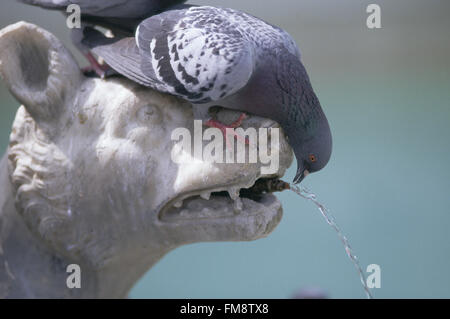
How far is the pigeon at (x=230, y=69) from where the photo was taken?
966 mm

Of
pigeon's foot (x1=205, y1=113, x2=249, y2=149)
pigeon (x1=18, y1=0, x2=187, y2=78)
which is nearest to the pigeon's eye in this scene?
pigeon's foot (x1=205, y1=113, x2=249, y2=149)

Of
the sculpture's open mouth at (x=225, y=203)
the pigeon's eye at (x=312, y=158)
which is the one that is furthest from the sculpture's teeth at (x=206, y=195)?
the pigeon's eye at (x=312, y=158)

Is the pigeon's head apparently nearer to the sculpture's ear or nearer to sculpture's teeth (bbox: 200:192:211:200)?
sculpture's teeth (bbox: 200:192:211:200)

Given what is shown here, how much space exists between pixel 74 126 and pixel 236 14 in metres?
0.41

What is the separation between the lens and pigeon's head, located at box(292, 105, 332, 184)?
102 cm

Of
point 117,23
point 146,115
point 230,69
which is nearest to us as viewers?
point 230,69

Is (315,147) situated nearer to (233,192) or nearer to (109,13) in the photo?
(233,192)

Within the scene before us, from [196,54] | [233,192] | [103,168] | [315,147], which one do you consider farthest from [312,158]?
[103,168]

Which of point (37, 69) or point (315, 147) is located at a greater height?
point (37, 69)

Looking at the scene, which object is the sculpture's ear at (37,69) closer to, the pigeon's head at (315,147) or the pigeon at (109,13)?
the pigeon at (109,13)

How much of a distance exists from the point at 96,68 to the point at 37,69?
12 centimetres

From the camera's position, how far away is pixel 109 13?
3.59 ft

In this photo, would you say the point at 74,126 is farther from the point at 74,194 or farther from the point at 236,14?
the point at 236,14
